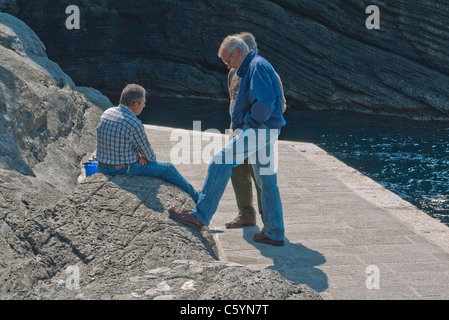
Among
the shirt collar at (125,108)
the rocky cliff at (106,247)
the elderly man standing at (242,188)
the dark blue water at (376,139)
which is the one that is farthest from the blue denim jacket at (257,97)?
the dark blue water at (376,139)

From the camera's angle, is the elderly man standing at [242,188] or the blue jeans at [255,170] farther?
the elderly man standing at [242,188]

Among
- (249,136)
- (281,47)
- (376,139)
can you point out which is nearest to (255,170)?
(249,136)

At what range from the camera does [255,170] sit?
5594 mm

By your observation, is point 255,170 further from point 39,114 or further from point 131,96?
point 39,114

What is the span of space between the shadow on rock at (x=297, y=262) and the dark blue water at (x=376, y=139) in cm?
555

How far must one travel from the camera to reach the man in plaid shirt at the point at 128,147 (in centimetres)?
582

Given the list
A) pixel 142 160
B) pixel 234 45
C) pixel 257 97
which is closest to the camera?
pixel 257 97

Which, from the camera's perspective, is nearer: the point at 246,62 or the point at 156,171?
the point at 246,62

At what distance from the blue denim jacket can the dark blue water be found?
616cm

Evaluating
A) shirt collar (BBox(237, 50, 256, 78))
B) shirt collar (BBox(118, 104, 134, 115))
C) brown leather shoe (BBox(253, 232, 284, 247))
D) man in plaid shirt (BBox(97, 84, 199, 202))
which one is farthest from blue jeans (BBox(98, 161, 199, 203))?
shirt collar (BBox(237, 50, 256, 78))

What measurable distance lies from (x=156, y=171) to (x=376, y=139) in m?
14.2

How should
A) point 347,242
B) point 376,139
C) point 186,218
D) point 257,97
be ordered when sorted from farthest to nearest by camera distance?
point 376,139, point 347,242, point 257,97, point 186,218

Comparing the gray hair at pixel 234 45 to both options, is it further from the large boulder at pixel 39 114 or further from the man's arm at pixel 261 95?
the large boulder at pixel 39 114
